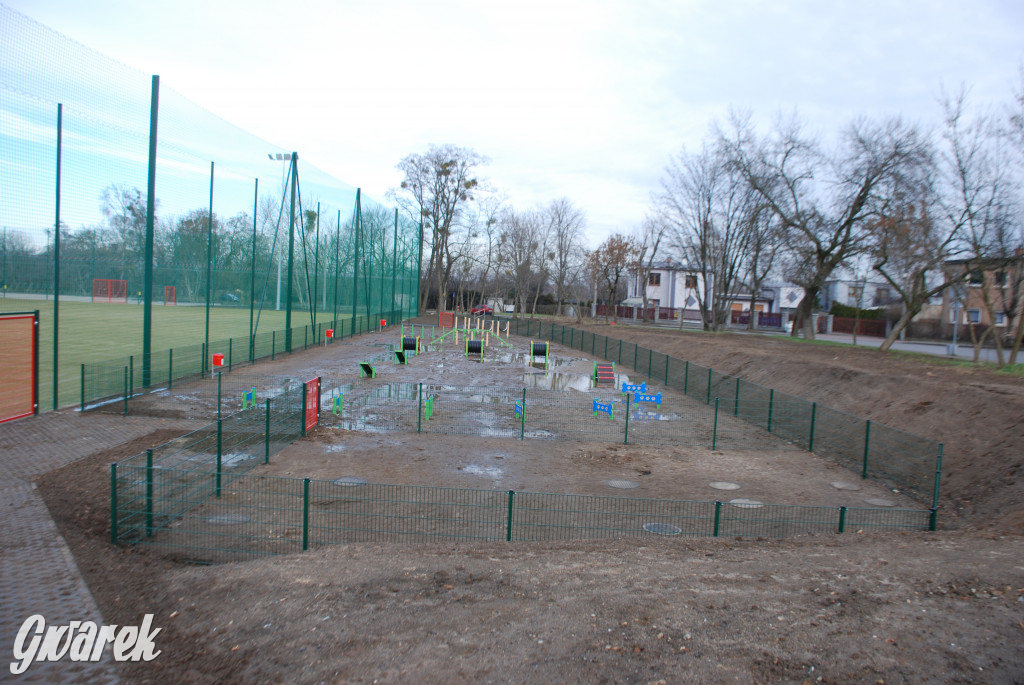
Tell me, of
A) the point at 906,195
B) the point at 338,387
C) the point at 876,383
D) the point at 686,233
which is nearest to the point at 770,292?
the point at 686,233

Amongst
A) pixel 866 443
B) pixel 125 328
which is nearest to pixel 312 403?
pixel 866 443

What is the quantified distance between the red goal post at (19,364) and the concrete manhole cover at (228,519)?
8441 millimetres

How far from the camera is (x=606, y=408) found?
19375 millimetres

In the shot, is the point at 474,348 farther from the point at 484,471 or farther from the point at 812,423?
the point at 484,471

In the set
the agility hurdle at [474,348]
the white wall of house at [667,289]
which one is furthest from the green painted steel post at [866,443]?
the white wall of house at [667,289]

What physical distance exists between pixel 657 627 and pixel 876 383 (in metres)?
17.8

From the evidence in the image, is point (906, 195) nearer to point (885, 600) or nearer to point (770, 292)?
point (885, 600)

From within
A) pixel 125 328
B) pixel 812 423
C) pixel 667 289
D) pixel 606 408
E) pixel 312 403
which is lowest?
pixel 606 408

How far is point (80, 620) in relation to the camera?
6152 mm

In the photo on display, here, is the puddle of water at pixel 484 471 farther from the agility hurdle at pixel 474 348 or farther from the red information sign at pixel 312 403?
the agility hurdle at pixel 474 348

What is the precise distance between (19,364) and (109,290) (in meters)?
14.9

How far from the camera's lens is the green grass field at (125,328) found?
25.1 meters

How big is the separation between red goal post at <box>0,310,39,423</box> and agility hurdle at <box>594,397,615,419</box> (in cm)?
1456

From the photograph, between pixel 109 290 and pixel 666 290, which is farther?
pixel 666 290
